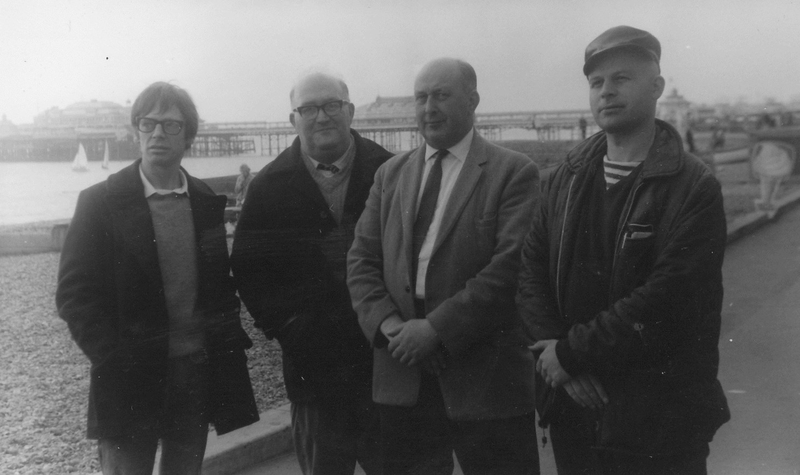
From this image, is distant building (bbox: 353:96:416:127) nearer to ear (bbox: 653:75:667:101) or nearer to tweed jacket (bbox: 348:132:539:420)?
tweed jacket (bbox: 348:132:539:420)

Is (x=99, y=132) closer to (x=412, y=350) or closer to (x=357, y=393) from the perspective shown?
(x=357, y=393)

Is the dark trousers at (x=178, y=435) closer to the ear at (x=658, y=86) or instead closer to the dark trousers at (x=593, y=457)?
the dark trousers at (x=593, y=457)

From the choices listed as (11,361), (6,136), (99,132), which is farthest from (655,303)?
(11,361)

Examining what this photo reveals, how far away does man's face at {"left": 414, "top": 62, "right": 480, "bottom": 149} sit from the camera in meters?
2.31

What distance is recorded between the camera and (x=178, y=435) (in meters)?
2.54

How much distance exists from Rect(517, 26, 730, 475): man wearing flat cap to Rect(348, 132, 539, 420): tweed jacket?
0.12m

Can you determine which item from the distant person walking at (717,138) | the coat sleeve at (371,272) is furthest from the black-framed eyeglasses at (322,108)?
the distant person walking at (717,138)

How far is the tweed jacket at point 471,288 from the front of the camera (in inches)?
87.0

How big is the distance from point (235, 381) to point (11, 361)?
243 cm

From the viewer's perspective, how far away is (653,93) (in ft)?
6.93

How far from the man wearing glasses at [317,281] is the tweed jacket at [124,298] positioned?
18cm

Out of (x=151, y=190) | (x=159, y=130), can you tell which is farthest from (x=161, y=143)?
(x=151, y=190)

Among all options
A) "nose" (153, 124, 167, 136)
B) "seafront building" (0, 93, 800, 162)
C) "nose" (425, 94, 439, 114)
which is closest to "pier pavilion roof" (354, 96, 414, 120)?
"seafront building" (0, 93, 800, 162)

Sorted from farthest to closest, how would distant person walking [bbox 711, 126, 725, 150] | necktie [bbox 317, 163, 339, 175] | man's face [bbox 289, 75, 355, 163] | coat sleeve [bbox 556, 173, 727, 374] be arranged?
distant person walking [bbox 711, 126, 725, 150] → necktie [bbox 317, 163, 339, 175] → man's face [bbox 289, 75, 355, 163] → coat sleeve [bbox 556, 173, 727, 374]
